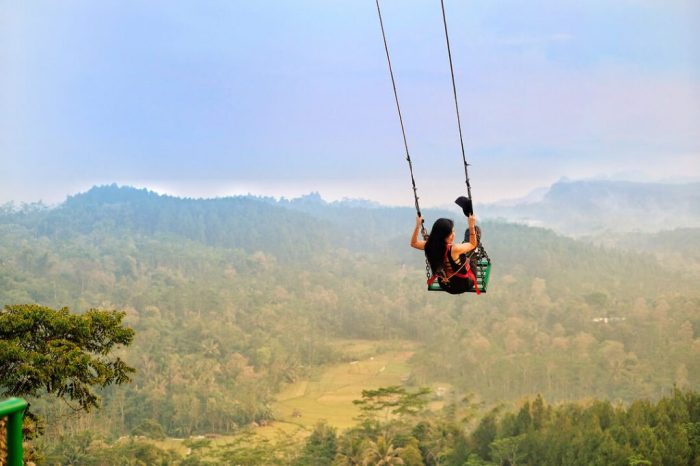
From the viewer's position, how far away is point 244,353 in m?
55.5

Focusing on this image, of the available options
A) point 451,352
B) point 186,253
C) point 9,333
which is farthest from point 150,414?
point 186,253

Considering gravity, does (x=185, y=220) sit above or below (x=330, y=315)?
above

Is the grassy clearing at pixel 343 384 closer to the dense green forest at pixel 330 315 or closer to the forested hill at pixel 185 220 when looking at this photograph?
the dense green forest at pixel 330 315

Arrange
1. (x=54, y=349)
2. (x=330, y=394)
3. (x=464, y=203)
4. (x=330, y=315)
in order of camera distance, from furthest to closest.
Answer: (x=330, y=315) → (x=330, y=394) → (x=54, y=349) → (x=464, y=203)

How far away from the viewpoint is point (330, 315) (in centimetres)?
7312

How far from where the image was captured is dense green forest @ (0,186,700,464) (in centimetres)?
4234

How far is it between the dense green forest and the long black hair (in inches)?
581

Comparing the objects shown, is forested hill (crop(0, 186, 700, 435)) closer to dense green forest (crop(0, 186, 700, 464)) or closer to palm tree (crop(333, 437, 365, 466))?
dense green forest (crop(0, 186, 700, 464))

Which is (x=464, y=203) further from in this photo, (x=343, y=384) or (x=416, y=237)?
(x=343, y=384)

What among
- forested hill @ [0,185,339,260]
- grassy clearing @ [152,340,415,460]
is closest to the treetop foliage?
grassy clearing @ [152,340,415,460]

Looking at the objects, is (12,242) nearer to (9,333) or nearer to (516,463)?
(516,463)

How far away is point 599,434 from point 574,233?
16120 cm

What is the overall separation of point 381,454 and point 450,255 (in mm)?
23024

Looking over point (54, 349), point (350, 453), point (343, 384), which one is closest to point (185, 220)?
point (343, 384)
